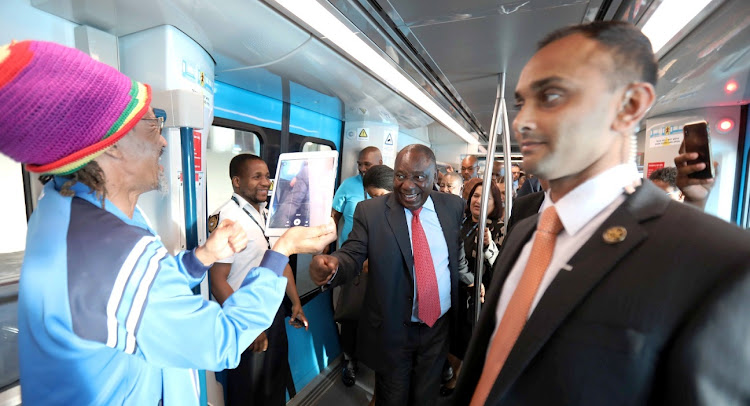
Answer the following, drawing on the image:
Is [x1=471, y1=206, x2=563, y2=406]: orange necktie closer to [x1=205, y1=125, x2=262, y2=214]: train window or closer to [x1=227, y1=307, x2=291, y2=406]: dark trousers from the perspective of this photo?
[x1=227, y1=307, x2=291, y2=406]: dark trousers

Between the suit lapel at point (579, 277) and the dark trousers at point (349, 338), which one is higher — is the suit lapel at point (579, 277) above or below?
above

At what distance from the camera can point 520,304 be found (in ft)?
2.87

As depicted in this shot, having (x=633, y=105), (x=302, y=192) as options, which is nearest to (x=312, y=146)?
(x=302, y=192)

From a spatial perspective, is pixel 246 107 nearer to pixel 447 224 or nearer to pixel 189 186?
pixel 189 186

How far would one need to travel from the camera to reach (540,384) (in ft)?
2.41

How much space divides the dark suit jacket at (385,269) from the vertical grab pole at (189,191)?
818 mm

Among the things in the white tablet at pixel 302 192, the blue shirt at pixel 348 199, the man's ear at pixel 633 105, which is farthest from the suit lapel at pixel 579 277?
the blue shirt at pixel 348 199

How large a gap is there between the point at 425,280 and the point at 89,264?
5.63 feet

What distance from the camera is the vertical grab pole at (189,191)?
4.94 ft

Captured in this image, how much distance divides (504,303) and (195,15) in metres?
1.84

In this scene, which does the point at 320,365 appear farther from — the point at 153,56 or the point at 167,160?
the point at 153,56

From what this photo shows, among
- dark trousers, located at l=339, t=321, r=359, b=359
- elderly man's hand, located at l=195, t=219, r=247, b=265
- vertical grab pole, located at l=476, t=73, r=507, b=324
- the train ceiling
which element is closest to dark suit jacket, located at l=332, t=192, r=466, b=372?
vertical grab pole, located at l=476, t=73, r=507, b=324

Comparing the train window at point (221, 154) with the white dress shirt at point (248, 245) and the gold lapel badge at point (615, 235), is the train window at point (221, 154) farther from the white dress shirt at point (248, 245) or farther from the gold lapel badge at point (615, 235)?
the gold lapel badge at point (615, 235)

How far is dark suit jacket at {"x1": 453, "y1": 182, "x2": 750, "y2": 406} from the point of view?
0.54 meters
